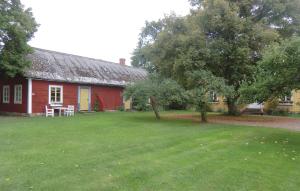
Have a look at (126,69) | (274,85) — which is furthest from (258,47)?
(126,69)

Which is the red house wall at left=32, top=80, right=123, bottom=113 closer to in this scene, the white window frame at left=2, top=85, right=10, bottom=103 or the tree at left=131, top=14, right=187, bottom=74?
the white window frame at left=2, top=85, right=10, bottom=103

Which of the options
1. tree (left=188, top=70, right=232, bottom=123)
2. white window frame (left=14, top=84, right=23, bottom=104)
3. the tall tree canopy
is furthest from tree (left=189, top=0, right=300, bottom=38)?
white window frame (left=14, top=84, right=23, bottom=104)

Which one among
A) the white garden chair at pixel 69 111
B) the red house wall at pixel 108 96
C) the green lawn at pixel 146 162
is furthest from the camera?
the red house wall at pixel 108 96

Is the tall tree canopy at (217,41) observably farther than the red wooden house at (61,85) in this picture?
No

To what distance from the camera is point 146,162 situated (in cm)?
865

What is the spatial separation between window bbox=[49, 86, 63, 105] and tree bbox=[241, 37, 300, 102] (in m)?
16.5

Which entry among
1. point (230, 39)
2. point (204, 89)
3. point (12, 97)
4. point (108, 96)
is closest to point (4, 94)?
point (12, 97)

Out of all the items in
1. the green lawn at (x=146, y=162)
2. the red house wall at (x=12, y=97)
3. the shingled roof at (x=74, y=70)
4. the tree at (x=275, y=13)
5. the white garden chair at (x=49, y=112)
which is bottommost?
the green lawn at (x=146, y=162)

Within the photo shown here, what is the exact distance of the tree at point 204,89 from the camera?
19.0m

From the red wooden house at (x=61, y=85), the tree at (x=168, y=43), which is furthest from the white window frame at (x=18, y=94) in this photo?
the tree at (x=168, y=43)

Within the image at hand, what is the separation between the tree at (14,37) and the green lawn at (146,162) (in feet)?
34.0

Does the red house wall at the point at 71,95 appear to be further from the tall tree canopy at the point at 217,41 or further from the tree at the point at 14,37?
the tall tree canopy at the point at 217,41

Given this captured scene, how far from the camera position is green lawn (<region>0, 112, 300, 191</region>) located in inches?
270

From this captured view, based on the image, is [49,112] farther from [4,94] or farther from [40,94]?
[4,94]
